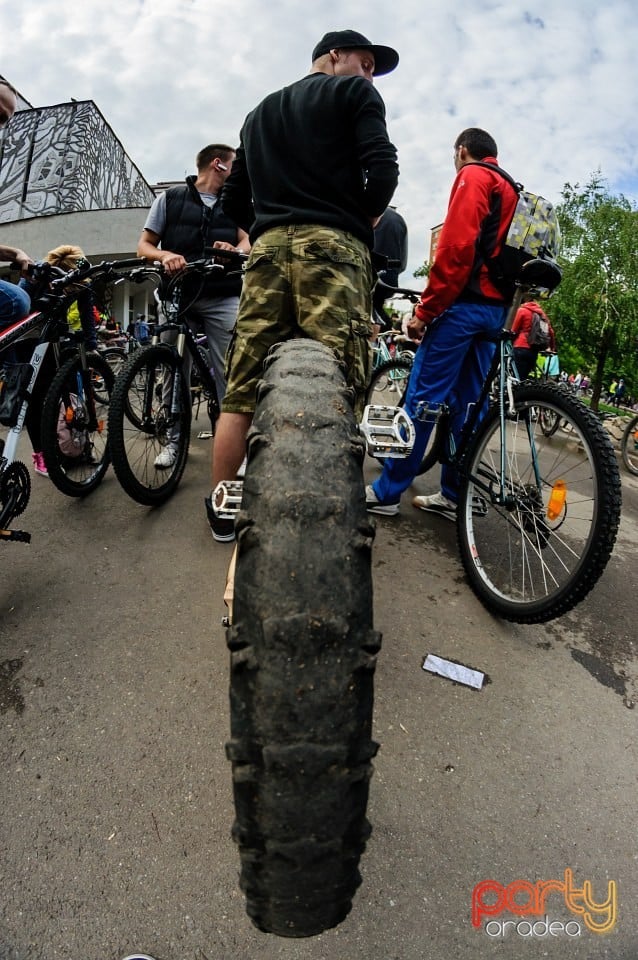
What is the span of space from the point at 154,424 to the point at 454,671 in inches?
89.5

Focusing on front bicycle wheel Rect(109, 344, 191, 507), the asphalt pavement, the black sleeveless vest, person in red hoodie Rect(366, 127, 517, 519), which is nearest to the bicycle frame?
person in red hoodie Rect(366, 127, 517, 519)

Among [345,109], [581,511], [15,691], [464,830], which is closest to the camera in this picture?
[464,830]

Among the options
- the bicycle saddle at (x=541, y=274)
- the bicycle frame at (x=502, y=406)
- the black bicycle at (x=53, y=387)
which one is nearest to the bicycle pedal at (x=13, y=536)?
the black bicycle at (x=53, y=387)

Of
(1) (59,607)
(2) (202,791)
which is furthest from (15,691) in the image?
(2) (202,791)

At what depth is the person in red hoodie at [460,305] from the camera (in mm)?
2607

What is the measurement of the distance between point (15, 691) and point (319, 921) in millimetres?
1307

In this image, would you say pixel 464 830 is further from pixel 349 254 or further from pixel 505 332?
pixel 505 332

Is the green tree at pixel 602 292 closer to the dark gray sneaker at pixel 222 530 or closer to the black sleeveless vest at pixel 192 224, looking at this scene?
the black sleeveless vest at pixel 192 224

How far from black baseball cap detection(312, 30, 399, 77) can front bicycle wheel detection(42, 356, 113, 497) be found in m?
1.91

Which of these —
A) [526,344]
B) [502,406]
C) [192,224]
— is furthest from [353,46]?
[526,344]

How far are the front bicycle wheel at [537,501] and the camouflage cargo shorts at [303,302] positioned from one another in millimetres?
926

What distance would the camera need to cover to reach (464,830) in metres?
1.28

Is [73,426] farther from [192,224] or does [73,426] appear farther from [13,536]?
[192,224]

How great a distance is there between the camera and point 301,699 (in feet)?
2.49
